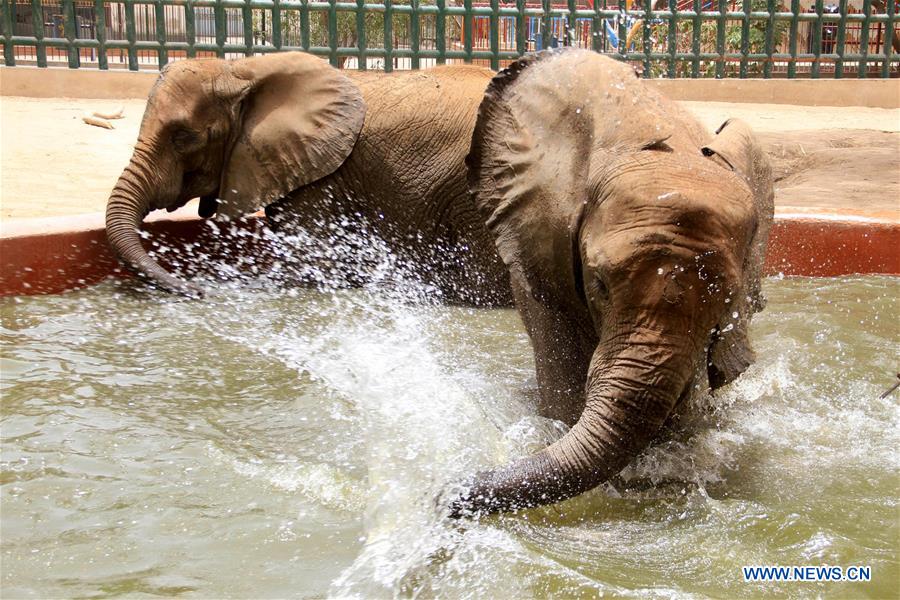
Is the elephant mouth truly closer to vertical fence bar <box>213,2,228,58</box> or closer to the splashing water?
the splashing water

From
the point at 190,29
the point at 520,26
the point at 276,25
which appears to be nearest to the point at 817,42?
the point at 520,26

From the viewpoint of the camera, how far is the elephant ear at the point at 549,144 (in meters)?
3.28

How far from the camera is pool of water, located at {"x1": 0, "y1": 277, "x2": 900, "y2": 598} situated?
116 inches

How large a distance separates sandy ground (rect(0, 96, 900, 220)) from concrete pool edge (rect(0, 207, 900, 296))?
0.98 feet

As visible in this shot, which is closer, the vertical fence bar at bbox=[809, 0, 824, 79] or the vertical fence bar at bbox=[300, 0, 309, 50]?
the vertical fence bar at bbox=[300, 0, 309, 50]

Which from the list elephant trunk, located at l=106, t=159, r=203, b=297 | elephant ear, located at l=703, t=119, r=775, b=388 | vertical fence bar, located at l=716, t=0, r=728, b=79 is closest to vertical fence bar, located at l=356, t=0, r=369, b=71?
vertical fence bar, located at l=716, t=0, r=728, b=79

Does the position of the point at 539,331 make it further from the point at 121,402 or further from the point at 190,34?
the point at 190,34

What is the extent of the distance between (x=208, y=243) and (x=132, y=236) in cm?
58

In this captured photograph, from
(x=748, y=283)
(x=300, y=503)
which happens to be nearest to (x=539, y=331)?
(x=748, y=283)

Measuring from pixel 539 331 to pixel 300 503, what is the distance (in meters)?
0.97

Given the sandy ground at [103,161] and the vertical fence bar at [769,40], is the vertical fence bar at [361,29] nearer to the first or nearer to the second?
the sandy ground at [103,161]

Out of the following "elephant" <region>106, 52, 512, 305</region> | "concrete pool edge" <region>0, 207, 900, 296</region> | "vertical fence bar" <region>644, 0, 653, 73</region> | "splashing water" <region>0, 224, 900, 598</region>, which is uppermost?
"vertical fence bar" <region>644, 0, 653, 73</region>

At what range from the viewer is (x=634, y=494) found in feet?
11.4

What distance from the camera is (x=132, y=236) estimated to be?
6059mm
